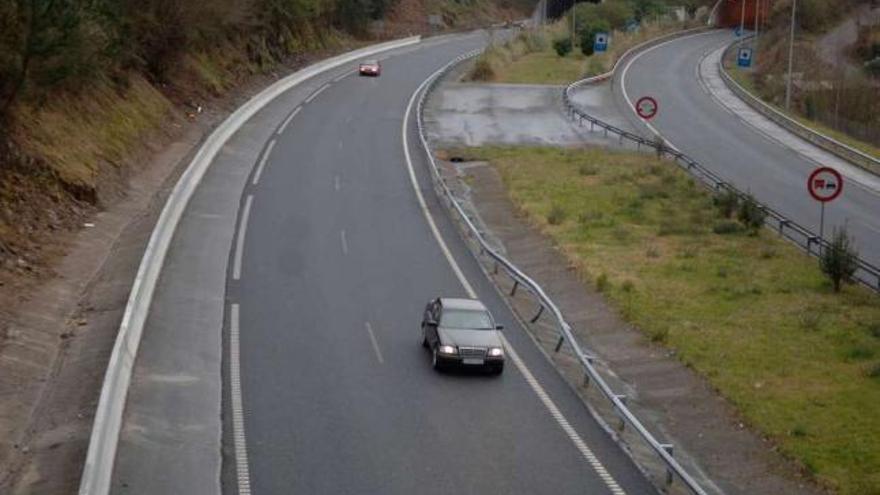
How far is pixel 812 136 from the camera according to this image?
5828 centimetres

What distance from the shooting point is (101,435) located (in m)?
17.2

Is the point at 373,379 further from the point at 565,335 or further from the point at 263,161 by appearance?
the point at 263,161

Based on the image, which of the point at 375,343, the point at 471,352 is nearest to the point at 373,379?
the point at 471,352

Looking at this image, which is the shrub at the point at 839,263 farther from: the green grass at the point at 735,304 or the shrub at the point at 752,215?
the shrub at the point at 752,215

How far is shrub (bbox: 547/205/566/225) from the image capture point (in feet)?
123

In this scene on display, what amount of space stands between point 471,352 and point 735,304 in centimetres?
835

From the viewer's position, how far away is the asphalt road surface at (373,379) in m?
17.9

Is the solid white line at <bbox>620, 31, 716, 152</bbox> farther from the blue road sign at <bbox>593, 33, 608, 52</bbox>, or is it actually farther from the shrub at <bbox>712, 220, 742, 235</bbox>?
the shrub at <bbox>712, 220, 742, 235</bbox>

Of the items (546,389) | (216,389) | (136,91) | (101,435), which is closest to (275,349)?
(216,389)

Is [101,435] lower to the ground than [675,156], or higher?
higher

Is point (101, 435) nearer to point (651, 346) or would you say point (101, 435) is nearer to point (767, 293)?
point (651, 346)

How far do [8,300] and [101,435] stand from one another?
8.50 meters

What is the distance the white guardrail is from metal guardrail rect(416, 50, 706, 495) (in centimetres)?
733

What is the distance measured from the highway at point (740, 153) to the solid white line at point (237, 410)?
56.8ft
